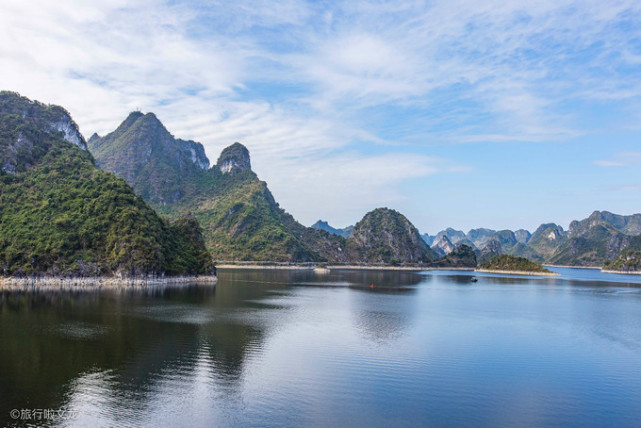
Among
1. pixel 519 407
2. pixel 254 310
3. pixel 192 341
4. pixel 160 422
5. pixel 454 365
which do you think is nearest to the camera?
pixel 160 422

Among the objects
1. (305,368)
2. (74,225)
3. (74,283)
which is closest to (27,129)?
(74,225)

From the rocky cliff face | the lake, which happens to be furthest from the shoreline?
the rocky cliff face

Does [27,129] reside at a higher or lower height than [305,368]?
higher

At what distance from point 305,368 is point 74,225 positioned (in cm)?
8887

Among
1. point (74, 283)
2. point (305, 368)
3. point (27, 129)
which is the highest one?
point (27, 129)

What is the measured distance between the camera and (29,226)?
102500 millimetres

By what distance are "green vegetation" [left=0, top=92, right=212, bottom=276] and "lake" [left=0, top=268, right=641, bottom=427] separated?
29.8m

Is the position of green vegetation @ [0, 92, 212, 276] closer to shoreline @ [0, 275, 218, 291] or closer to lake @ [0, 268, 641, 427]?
shoreline @ [0, 275, 218, 291]

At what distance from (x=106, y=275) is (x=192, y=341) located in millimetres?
66576

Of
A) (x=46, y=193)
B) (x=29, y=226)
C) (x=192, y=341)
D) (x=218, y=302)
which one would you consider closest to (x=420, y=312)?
(x=218, y=302)

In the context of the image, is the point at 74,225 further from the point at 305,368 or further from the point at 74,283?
the point at 305,368

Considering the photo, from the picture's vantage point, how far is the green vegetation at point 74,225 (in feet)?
321

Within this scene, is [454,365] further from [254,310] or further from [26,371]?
[254,310]

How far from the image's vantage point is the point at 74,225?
10588cm
